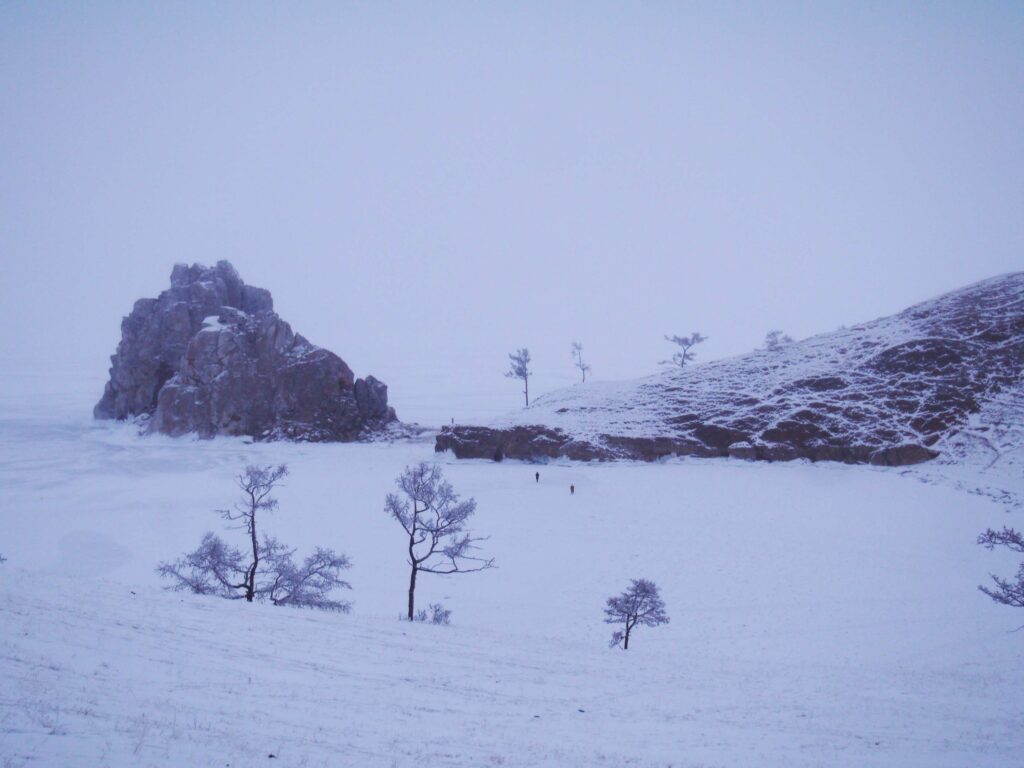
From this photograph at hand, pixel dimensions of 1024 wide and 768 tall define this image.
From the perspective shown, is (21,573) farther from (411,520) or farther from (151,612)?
(411,520)

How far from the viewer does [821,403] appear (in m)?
49.8

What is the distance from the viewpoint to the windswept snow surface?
29.1 ft

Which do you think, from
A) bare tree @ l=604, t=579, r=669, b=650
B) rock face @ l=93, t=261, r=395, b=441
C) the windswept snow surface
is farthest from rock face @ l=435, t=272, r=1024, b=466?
bare tree @ l=604, t=579, r=669, b=650

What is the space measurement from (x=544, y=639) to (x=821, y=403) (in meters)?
43.5

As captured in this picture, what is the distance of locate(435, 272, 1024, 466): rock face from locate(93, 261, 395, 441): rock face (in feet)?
58.6

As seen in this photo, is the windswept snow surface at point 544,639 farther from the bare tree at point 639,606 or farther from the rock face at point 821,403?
the rock face at point 821,403

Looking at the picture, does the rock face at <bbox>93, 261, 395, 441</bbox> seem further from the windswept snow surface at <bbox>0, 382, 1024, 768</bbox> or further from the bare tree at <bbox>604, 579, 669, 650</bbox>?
the bare tree at <bbox>604, 579, 669, 650</bbox>

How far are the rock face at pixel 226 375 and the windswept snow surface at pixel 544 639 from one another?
21162 millimetres

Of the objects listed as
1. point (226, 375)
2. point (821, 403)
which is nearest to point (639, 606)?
point (821, 403)

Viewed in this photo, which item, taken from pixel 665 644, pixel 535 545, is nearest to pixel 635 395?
pixel 535 545

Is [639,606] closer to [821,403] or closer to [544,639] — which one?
[544,639]

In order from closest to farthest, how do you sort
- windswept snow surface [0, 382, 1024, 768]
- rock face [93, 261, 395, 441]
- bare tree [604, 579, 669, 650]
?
1. windswept snow surface [0, 382, 1024, 768]
2. bare tree [604, 579, 669, 650]
3. rock face [93, 261, 395, 441]

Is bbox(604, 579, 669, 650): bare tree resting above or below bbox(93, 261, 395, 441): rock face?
below

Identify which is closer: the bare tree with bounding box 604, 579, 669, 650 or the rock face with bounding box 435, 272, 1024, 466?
the bare tree with bounding box 604, 579, 669, 650
